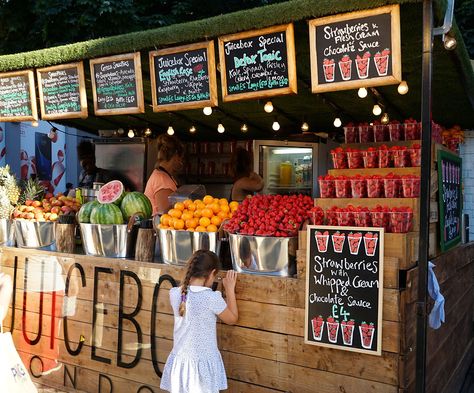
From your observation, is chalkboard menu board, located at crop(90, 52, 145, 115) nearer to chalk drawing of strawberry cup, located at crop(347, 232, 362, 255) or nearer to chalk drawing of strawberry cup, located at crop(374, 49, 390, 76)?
chalk drawing of strawberry cup, located at crop(374, 49, 390, 76)

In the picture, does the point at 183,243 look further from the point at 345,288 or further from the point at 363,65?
the point at 363,65

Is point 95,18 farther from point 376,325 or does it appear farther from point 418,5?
point 376,325

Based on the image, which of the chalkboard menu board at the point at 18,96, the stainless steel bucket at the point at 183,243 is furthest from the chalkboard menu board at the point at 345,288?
the chalkboard menu board at the point at 18,96

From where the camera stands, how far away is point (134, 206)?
4.79 meters

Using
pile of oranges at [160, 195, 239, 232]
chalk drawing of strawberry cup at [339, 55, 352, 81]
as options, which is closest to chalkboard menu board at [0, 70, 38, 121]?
pile of oranges at [160, 195, 239, 232]

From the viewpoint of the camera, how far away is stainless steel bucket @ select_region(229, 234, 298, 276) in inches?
147

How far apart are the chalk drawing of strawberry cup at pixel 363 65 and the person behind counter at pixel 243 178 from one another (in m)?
4.07

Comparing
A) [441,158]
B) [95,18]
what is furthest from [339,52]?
[95,18]

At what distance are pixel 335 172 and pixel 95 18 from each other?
7813 mm

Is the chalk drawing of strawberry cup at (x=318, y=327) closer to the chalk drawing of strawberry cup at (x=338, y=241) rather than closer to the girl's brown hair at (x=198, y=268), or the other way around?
the chalk drawing of strawberry cup at (x=338, y=241)

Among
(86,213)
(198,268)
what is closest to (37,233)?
(86,213)

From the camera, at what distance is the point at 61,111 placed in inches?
219

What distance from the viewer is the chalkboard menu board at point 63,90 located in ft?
17.1

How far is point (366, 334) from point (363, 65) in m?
1.79
